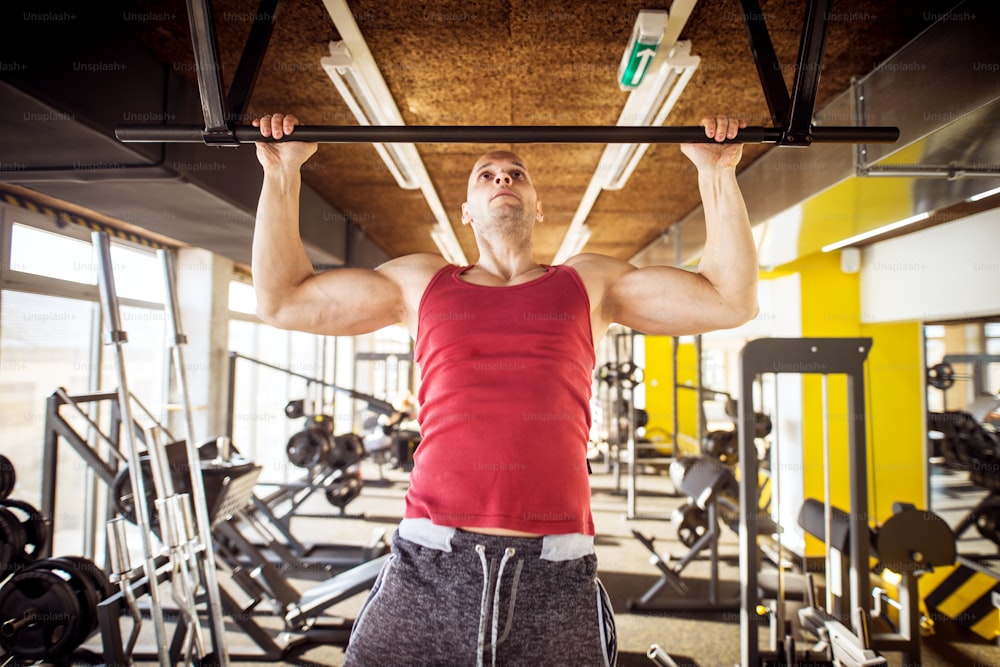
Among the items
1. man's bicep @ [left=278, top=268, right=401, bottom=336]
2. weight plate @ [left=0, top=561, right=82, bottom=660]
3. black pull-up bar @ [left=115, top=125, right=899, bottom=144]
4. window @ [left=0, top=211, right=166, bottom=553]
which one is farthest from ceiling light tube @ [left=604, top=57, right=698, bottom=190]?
weight plate @ [left=0, top=561, right=82, bottom=660]

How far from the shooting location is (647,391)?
8438 mm

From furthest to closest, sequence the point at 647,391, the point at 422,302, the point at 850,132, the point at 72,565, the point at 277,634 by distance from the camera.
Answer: the point at 647,391, the point at 277,634, the point at 72,565, the point at 422,302, the point at 850,132

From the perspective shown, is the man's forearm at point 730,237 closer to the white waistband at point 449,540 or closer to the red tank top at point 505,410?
the red tank top at point 505,410

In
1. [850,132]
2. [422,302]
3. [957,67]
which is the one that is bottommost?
[422,302]

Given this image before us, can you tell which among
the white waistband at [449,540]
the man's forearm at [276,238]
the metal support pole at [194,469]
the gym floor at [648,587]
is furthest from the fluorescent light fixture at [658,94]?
the gym floor at [648,587]

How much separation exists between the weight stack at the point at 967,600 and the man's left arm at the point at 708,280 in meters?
3.05

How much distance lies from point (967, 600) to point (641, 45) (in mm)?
3851

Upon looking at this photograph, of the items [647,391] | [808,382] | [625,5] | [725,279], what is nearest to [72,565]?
[725,279]

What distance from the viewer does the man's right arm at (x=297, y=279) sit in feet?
3.89

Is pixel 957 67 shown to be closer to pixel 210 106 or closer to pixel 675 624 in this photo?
pixel 210 106

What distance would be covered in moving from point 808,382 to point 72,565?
451cm

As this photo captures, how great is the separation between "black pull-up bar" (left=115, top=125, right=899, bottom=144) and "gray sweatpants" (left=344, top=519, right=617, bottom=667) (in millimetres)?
739

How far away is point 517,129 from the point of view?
965 millimetres

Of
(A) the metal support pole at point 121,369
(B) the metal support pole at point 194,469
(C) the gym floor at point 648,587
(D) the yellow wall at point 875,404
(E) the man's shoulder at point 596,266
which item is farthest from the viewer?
(D) the yellow wall at point 875,404
